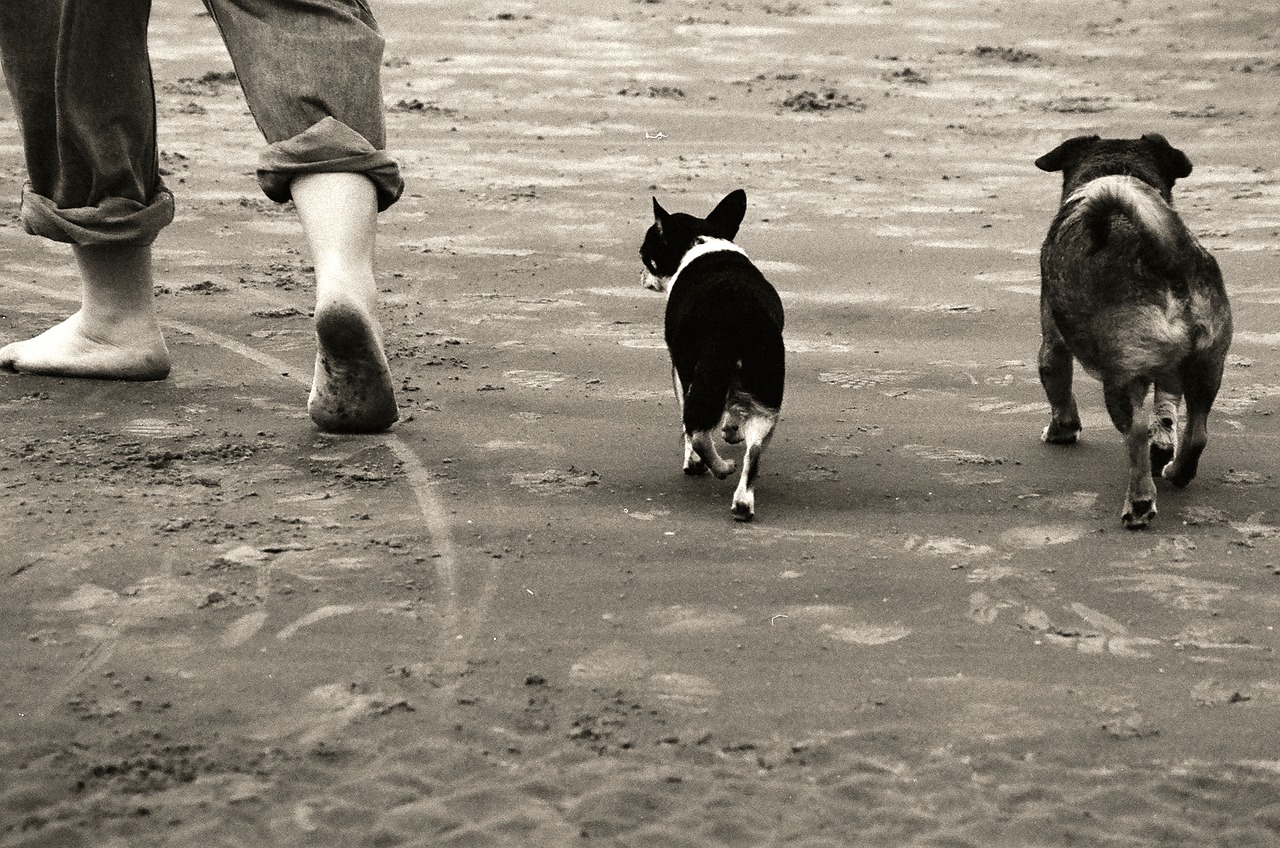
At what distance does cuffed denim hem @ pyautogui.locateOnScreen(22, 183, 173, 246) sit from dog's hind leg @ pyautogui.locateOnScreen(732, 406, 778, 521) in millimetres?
1811

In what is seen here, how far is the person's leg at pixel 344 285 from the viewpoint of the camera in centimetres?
411

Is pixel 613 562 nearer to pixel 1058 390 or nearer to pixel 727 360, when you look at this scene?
pixel 727 360

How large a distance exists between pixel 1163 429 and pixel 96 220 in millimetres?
3014

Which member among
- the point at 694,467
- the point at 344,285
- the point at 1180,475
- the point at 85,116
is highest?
the point at 85,116

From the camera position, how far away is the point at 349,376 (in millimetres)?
4320

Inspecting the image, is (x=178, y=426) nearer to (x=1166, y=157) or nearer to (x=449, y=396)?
(x=449, y=396)

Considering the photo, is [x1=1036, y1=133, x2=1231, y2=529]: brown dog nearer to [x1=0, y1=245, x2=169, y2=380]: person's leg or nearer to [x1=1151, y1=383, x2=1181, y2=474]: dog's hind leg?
[x1=1151, y1=383, x2=1181, y2=474]: dog's hind leg

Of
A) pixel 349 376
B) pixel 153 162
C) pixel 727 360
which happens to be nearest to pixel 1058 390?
pixel 727 360

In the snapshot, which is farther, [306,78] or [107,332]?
[107,332]

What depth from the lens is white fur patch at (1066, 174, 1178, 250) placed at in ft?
13.7

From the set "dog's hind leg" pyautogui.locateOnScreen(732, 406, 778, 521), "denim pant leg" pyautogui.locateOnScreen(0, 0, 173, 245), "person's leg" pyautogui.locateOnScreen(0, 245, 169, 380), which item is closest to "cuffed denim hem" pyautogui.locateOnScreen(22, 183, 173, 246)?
"denim pant leg" pyautogui.locateOnScreen(0, 0, 173, 245)

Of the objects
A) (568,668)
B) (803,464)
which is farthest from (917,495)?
(568,668)

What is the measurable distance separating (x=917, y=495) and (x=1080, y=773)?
4.85 ft

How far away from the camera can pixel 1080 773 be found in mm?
2836
